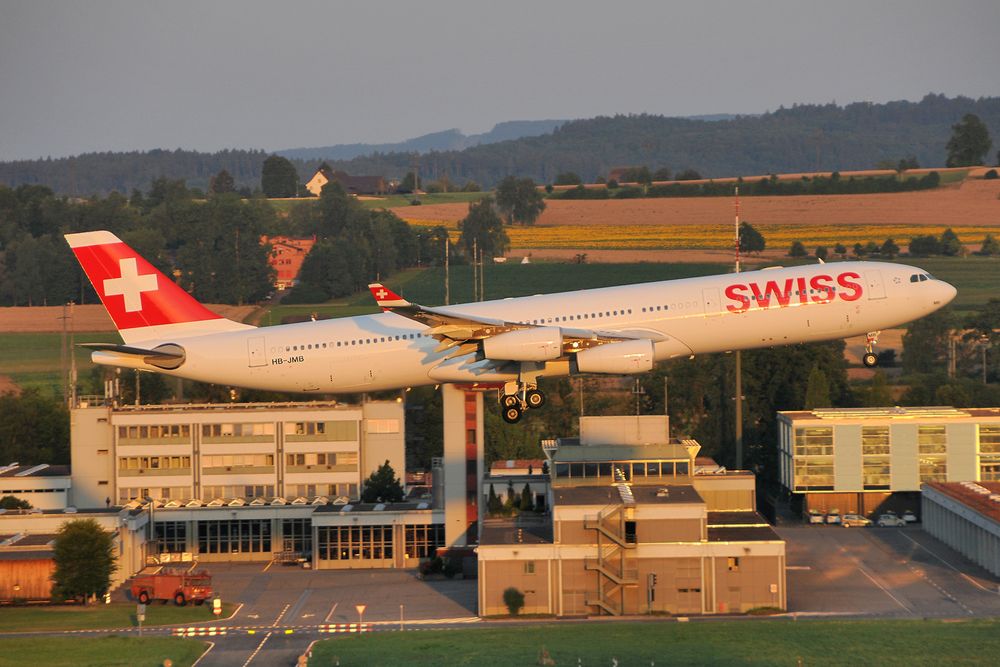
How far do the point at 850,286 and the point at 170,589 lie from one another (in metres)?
45.1

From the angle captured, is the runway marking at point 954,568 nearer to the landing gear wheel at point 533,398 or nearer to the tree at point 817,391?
the tree at point 817,391

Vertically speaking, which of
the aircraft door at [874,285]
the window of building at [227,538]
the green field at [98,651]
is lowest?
the green field at [98,651]

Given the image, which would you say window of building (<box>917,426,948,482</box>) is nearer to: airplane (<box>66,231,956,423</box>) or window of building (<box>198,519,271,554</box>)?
→ airplane (<box>66,231,956,423</box>)

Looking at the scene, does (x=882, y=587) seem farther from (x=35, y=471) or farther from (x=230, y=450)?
(x=35, y=471)

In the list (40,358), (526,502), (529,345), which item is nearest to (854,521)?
(526,502)

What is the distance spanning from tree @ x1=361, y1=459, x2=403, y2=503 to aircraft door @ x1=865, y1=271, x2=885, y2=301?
49.9 m

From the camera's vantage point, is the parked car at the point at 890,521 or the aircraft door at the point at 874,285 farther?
the parked car at the point at 890,521

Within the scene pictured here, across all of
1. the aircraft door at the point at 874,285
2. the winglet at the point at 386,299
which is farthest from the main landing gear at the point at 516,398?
the aircraft door at the point at 874,285

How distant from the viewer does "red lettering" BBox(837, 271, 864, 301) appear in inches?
2584

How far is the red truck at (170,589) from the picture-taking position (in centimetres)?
8631

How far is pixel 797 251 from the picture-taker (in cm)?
18988

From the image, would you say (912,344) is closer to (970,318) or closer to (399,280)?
(970,318)

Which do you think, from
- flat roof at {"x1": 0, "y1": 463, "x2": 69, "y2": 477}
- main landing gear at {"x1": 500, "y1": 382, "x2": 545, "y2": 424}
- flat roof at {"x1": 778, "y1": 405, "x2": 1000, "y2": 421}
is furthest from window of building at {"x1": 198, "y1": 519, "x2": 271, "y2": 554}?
main landing gear at {"x1": 500, "y1": 382, "x2": 545, "y2": 424}

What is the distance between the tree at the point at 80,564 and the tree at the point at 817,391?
2727 inches
